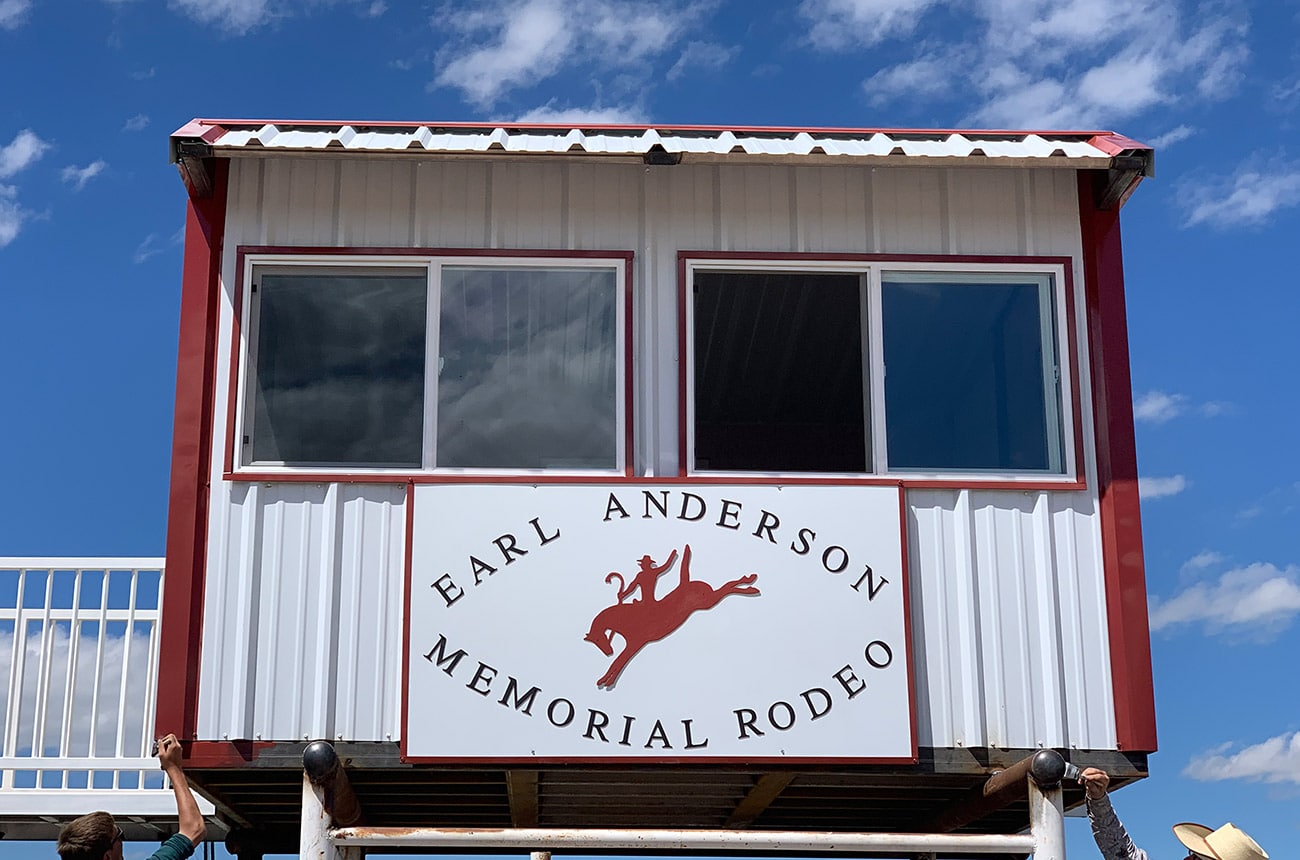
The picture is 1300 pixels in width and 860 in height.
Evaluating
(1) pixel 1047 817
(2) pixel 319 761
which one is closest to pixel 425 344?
(2) pixel 319 761

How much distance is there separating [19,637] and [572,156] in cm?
475

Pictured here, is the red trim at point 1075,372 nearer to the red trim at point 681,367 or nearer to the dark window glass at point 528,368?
the red trim at point 681,367

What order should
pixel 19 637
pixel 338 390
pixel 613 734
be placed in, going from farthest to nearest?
pixel 19 637 → pixel 338 390 → pixel 613 734

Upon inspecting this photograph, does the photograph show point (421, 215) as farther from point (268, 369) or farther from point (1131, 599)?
point (1131, 599)

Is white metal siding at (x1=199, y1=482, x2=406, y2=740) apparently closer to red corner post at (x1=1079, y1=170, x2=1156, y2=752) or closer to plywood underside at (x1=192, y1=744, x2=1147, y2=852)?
plywood underside at (x1=192, y1=744, x2=1147, y2=852)

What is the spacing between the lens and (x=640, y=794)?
9.90 metres

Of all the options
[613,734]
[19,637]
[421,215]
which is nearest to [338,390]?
[421,215]

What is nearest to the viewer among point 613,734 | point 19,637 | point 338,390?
point 613,734

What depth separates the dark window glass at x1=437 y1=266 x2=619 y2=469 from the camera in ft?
29.4

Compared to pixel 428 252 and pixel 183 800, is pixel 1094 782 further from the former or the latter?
pixel 428 252

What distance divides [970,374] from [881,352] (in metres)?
0.53

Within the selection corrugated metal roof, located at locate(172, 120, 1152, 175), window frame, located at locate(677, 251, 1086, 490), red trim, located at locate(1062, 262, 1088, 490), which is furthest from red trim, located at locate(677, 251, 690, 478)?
red trim, located at locate(1062, 262, 1088, 490)

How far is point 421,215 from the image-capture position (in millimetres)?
9203

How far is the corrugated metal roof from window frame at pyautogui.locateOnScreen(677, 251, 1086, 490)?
0.64 metres
